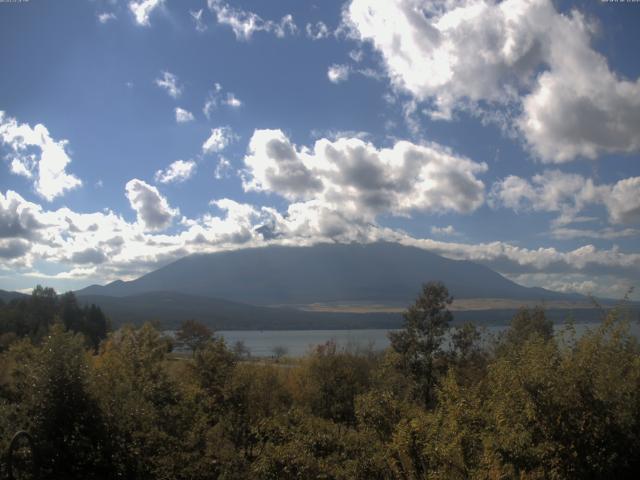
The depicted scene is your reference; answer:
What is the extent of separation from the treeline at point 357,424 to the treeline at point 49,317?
79.4 m

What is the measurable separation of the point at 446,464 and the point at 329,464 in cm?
299

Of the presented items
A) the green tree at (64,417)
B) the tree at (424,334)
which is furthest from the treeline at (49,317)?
the green tree at (64,417)

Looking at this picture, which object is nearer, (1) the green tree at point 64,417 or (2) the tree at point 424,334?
(1) the green tree at point 64,417

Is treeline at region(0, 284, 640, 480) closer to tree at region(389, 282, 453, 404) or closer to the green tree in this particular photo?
the green tree

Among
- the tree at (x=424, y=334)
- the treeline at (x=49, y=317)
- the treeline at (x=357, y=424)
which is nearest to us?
the treeline at (x=357, y=424)

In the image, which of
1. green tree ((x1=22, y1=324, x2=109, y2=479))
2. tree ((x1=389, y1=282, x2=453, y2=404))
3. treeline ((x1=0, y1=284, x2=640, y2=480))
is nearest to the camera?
treeline ((x1=0, y1=284, x2=640, y2=480))

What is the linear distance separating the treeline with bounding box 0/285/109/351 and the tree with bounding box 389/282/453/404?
236ft

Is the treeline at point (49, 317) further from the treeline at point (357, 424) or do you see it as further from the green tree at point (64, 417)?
the green tree at point (64, 417)

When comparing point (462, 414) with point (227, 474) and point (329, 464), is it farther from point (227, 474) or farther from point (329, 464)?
point (227, 474)

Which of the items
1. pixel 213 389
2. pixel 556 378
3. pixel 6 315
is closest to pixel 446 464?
pixel 556 378

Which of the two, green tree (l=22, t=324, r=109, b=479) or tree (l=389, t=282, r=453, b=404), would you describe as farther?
tree (l=389, t=282, r=453, b=404)

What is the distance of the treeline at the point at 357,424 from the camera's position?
11484mm

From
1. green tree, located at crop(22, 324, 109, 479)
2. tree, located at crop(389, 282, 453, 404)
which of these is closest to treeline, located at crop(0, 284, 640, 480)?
green tree, located at crop(22, 324, 109, 479)

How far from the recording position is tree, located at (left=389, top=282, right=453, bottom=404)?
37.2 m
